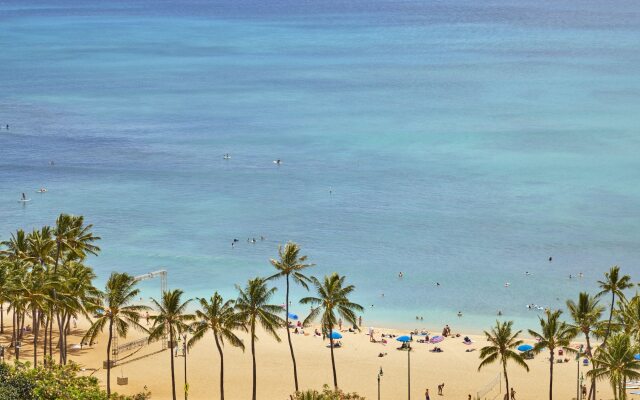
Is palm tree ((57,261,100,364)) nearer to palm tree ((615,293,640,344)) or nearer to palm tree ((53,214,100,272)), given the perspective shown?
palm tree ((53,214,100,272))

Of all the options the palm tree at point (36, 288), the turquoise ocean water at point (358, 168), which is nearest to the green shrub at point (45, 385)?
the palm tree at point (36, 288)

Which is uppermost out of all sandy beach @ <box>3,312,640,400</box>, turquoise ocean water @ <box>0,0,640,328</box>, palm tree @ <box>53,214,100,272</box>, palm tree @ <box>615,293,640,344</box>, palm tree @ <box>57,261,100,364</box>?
turquoise ocean water @ <box>0,0,640,328</box>

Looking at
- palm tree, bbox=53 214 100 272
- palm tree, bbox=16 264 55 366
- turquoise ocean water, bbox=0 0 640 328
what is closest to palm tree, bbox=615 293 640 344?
turquoise ocean water, bbox=0 0 640 328

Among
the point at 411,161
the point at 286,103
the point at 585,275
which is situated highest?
the point at 286,103

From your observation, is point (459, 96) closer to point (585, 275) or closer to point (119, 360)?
point (585, 275)

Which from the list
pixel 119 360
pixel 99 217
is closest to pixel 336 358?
pixel 119 360

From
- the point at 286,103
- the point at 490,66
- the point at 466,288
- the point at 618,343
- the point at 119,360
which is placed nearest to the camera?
the point at 618,343

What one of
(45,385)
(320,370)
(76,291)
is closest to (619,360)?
(320,370)
